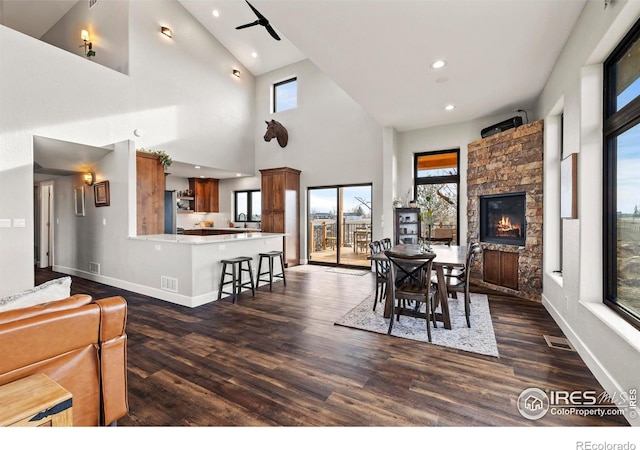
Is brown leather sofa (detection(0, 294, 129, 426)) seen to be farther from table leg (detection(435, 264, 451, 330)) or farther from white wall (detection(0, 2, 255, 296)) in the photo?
white wall (detection(0, 2, 255, 296))

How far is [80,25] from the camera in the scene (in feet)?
20.4

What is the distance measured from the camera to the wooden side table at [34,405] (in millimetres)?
1083

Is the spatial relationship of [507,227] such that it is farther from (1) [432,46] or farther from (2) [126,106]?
(2) [126,106]

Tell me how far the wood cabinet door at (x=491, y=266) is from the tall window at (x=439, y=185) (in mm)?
914

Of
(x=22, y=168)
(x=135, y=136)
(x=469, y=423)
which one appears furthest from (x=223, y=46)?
(x=469, y=423)

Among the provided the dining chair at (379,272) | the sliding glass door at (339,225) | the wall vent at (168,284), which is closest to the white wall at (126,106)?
the wall vent at (168,284)

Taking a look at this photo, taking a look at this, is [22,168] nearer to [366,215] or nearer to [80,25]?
[80,25]

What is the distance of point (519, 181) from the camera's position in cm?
442

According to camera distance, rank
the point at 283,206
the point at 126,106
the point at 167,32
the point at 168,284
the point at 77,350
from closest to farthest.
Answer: the point at 77,350, the point at 168,284, the point at 126,106, the point at 167,32, the point at 283,206

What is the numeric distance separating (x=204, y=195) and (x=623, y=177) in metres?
8.69

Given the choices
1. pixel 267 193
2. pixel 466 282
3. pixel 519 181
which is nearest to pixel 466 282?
pixel 466 282

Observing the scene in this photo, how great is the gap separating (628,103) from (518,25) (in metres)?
1.32

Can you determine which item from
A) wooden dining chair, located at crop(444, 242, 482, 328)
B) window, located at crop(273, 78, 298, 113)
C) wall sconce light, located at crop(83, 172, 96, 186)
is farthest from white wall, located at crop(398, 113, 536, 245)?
wall sconce light, located at crop(83, 172, 96, 186)

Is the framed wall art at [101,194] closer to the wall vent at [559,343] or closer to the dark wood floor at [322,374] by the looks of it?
the dark wood floor at [322,374]
